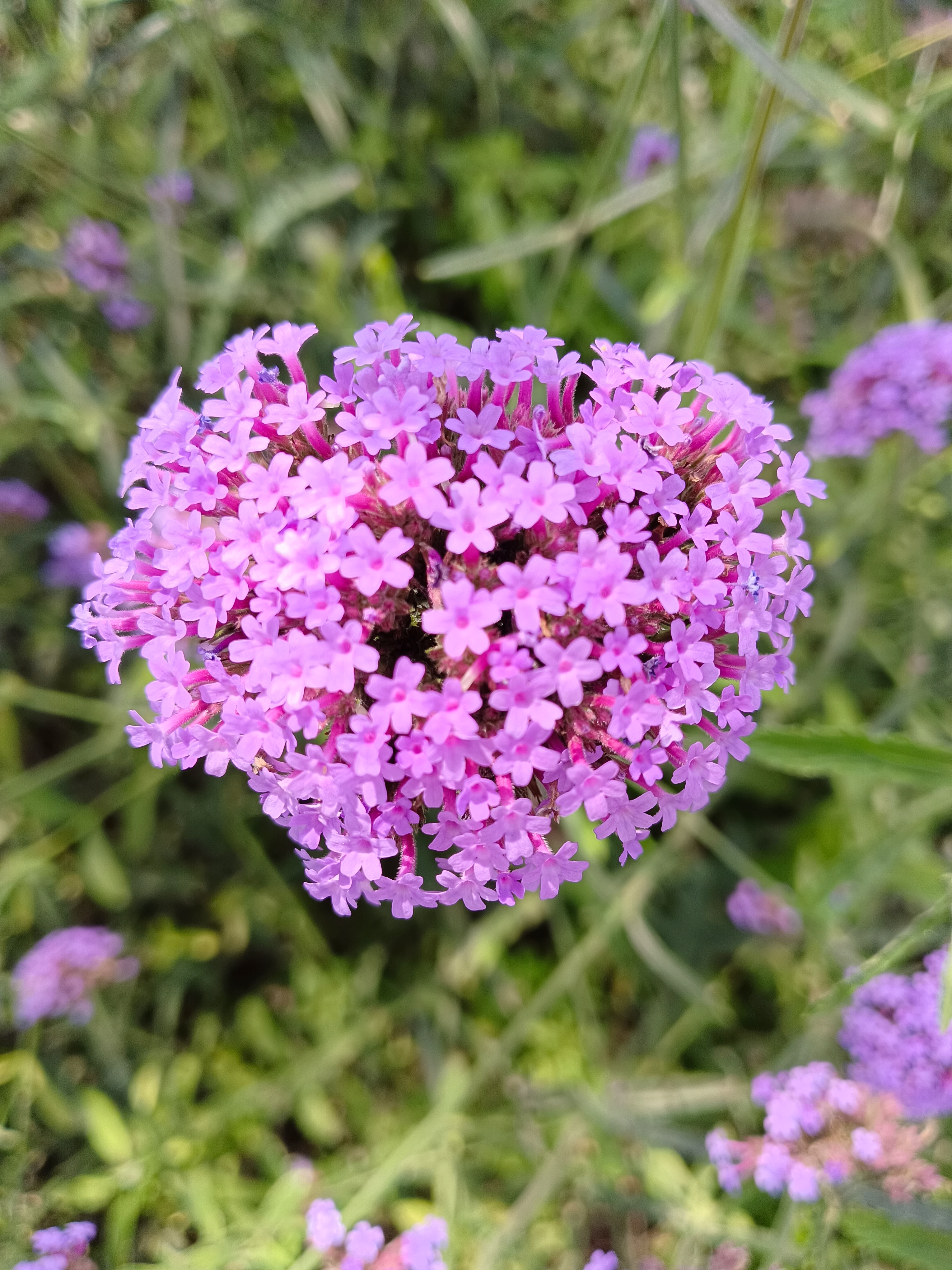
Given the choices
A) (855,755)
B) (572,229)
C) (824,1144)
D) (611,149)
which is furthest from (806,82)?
(824,1144)

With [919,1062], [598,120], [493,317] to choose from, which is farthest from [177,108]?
[919,1062]

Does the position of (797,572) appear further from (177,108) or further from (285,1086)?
(177,108)

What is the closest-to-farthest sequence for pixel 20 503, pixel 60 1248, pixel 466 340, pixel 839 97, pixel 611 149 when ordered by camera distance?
pixel 60 1248 → pixel 839 97 → pixel 611 149 → pixel 466 340 → pixel 20 503

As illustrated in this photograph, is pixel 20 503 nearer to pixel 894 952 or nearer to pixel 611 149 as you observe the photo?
pixel 611 149

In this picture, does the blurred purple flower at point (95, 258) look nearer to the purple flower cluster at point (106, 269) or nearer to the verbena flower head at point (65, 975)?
the purple flower cluster at point (106, 269)

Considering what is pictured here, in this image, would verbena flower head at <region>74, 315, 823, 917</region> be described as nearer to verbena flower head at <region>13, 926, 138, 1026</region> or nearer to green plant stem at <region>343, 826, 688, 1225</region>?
green plant stem at <region>343, 826, 688, 1225</region>

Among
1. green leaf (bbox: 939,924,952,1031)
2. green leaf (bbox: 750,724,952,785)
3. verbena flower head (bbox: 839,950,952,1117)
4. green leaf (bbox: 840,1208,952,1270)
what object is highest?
green leaf (bbox: 750,724,952,785)

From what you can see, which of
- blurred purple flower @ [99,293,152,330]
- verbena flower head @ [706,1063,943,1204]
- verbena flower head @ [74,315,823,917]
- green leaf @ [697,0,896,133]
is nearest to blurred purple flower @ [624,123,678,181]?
green leaf @ [697,0,896,133]
